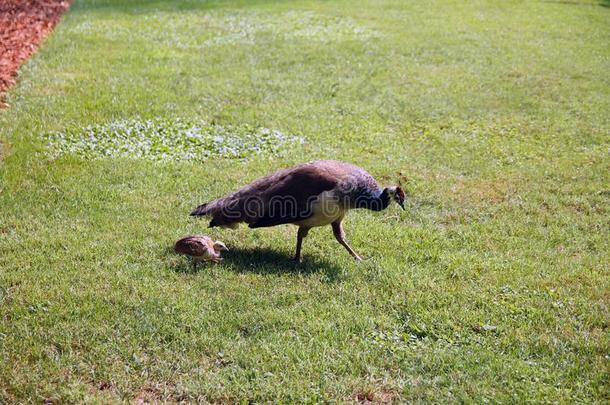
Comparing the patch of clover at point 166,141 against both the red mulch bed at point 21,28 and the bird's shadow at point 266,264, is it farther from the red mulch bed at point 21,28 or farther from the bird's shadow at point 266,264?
the bird's shadow at point 266,264

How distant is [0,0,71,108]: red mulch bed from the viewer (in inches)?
475

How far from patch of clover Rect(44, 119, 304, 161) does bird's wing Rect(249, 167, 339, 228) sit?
2720 millimetres

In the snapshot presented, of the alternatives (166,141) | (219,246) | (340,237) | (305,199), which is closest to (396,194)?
(340,237)

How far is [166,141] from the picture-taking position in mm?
9156

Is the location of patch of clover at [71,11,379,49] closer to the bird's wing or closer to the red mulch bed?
the red mulch bed

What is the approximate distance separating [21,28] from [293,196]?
11.2 metres

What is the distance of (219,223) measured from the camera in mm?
6324

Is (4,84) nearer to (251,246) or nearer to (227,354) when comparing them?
(251,246)

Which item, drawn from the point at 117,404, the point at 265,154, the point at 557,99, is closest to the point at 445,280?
the point at 117,404

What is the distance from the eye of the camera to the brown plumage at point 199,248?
5961mm

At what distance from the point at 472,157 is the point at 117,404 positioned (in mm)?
5928

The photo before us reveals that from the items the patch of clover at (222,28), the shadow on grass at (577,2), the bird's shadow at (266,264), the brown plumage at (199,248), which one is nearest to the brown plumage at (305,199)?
the bird's shadow at (266,264)

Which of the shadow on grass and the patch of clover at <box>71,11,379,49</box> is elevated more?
the shadow on grass

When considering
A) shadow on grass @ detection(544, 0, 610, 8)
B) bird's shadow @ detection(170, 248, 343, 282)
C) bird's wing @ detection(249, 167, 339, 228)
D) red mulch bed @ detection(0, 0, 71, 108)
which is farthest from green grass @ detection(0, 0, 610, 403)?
shadow on grass @ detection(544, 0, 610, 8)
